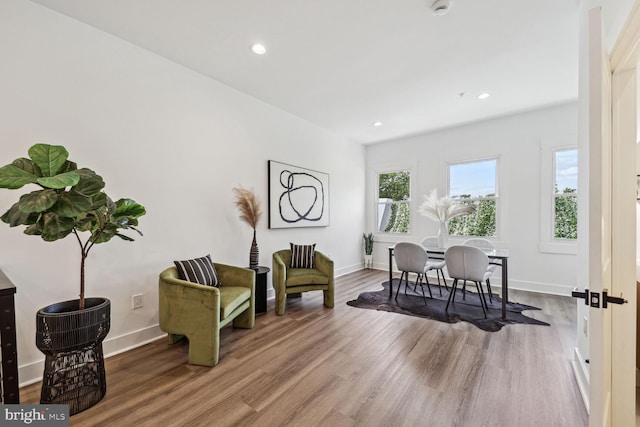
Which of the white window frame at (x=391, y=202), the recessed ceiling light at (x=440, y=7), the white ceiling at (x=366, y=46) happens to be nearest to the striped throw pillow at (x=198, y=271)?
the white ceiling at (x=366, y=46)

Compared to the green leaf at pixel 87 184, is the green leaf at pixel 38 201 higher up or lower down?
lower down

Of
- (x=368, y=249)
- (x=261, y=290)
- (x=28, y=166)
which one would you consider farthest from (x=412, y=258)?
(x=28, y=166)

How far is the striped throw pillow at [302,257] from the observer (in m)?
3.78

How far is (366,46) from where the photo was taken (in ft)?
8.62

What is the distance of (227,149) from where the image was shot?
340 cm

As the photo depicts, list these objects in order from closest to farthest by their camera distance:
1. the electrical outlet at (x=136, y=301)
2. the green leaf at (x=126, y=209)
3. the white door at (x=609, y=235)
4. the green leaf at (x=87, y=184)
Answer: the white door at (x=609, y=235), the green leaf at (x=87, y=184), the green leaf at (x=126, y=209), the electrical outlet at (x=136, y=301)

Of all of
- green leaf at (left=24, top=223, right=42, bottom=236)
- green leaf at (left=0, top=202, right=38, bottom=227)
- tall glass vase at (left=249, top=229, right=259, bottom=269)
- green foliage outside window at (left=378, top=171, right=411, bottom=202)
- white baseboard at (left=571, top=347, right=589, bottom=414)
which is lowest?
white baseboard at (left=571, top=347, right=589, bottom=414)

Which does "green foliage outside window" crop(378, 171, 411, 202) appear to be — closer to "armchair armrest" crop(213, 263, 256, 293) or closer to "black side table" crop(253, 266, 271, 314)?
"black side table" crop(253, 266, 271, 314)

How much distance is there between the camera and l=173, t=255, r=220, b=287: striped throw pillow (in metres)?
2.56

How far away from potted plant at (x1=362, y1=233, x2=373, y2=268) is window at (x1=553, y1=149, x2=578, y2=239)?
10.0ft

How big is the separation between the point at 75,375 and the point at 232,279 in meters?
1.37

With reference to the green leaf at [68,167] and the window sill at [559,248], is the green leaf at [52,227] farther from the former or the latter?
the window sill at [559,248]

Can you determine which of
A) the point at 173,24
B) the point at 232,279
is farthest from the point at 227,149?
the point at 232,279

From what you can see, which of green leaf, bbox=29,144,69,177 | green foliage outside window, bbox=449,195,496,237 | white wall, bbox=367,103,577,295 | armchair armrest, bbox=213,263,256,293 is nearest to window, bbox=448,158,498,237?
green foliage outside window, bbox=449,195,496,237
